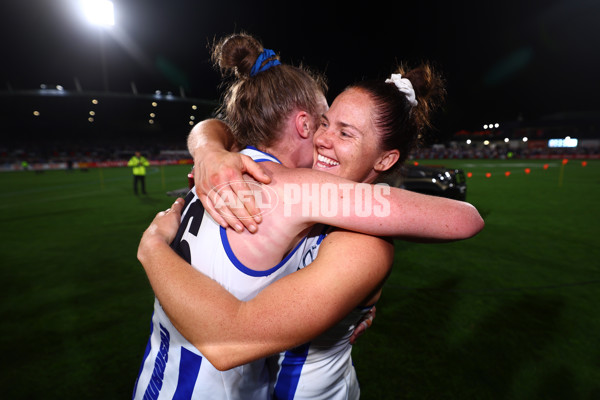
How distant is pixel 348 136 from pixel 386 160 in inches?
12.9

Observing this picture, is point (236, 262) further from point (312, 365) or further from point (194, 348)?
point (312, 365)

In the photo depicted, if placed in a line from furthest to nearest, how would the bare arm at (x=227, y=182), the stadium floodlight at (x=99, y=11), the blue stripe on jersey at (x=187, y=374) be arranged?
the stadium floodlight at (x=99, y=11)
the blue stripe on jersey at (x=187, y=374)
the bare arm at (x=227, y=182)

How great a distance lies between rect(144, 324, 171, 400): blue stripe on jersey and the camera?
1166mm

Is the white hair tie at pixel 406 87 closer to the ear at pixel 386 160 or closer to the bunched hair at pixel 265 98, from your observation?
the ear at pixel 386 160

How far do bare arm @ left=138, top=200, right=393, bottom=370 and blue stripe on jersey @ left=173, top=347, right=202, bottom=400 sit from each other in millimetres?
236

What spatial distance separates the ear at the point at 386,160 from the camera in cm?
172

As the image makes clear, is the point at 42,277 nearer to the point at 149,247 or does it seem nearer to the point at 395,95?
the point at 149,247

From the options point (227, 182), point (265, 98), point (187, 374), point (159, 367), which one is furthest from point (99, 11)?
point (187, 374)

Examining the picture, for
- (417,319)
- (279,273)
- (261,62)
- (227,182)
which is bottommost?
(417,319)

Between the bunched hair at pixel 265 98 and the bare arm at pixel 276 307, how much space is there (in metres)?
0.65

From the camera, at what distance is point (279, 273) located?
→ 1.07m

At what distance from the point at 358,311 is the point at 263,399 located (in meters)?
0.56

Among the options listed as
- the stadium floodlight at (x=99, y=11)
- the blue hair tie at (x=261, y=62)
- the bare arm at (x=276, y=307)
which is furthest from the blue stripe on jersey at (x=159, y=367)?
the stadium floodlight at (x=99, y=11)

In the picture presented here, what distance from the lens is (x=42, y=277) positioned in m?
4.37
